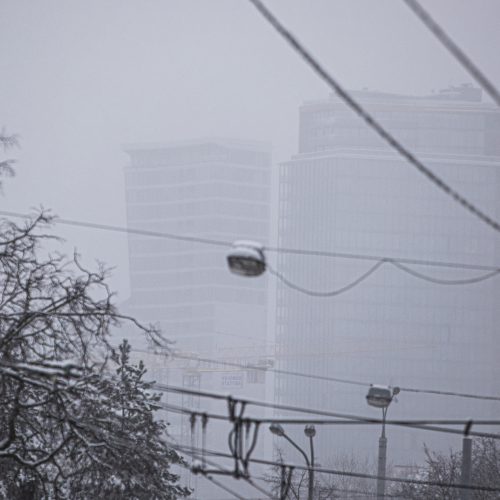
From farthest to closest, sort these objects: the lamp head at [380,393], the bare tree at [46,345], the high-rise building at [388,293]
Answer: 1. the high-rise building at [388,293]
2. the bare tree at [46,345]
3. the lamp head at [380,393]

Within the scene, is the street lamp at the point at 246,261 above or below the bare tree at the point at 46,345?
above

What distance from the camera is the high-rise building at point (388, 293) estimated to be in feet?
581

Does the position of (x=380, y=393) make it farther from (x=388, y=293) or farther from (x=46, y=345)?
(x=388, y=293)

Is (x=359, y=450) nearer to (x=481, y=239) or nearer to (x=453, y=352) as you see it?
(x=453, y=352)

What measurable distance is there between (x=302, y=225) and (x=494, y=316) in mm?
33267

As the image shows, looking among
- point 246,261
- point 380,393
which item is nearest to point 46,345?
point 380,393

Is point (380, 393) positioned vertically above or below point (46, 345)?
below

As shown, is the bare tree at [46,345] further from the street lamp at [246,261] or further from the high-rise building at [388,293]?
the high-rise building at [388,293]

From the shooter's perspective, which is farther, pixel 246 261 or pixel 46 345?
pixel 46 345

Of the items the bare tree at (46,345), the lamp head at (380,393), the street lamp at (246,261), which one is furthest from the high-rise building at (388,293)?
the street lamp at (246,261)

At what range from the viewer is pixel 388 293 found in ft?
600

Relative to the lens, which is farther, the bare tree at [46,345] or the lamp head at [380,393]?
the bare tree at [46,345]

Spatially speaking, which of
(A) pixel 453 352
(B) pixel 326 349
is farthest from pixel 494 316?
(B) pixel 326 349

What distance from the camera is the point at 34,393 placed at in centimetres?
1758
